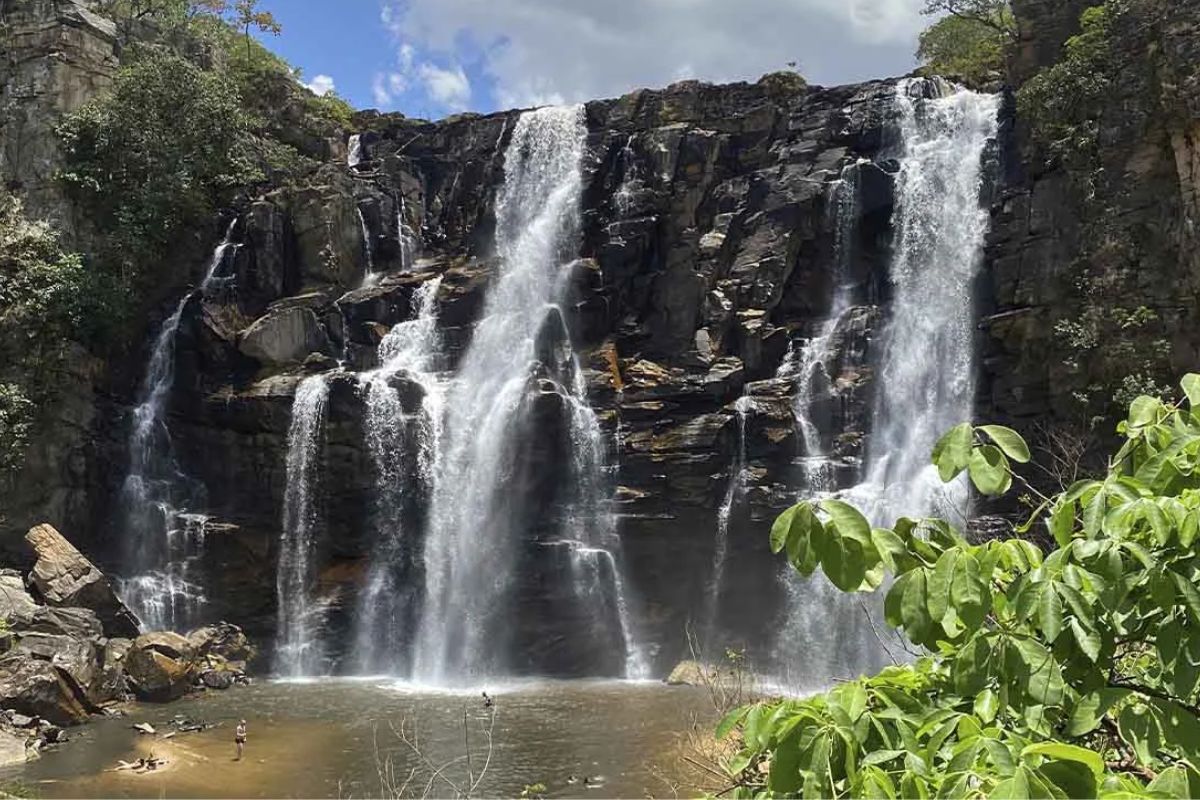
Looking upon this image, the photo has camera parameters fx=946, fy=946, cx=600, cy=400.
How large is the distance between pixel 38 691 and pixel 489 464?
1235 cm

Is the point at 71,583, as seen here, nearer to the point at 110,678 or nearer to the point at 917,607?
the point at 110,678

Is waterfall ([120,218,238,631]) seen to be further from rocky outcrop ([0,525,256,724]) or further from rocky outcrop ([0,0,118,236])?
rocky outcrop ([0,0,118,236])

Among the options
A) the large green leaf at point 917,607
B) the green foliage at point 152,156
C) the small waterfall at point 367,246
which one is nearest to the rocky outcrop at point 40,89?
the green foliage at point 152,156

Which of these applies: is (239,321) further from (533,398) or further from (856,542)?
(856,542)

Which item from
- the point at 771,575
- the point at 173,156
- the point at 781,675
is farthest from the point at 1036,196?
the point at 173,156

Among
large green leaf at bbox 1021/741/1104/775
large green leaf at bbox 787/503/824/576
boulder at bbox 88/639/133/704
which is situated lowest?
boulder at bbox 88/639/133/704

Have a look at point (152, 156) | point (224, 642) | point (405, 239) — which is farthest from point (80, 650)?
point (152, 156)

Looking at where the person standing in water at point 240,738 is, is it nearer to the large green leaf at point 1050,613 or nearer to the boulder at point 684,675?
the boulder at point 684,675

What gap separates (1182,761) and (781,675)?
22761 millimetres

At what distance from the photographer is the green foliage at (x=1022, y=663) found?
7.26ft

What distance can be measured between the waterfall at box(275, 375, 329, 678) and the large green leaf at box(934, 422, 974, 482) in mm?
25856

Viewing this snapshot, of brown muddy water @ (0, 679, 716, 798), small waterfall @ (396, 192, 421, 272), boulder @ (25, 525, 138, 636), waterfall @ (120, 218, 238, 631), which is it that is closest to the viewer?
brown muddy water @ (0, 679, 716, 798)

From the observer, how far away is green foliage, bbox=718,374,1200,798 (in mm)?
2213

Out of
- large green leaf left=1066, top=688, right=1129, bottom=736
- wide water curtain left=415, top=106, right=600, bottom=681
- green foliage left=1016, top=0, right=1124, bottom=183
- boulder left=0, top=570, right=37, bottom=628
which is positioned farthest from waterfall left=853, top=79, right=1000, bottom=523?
large green leaf left=1066, top=688, right=1129, bottom=736
